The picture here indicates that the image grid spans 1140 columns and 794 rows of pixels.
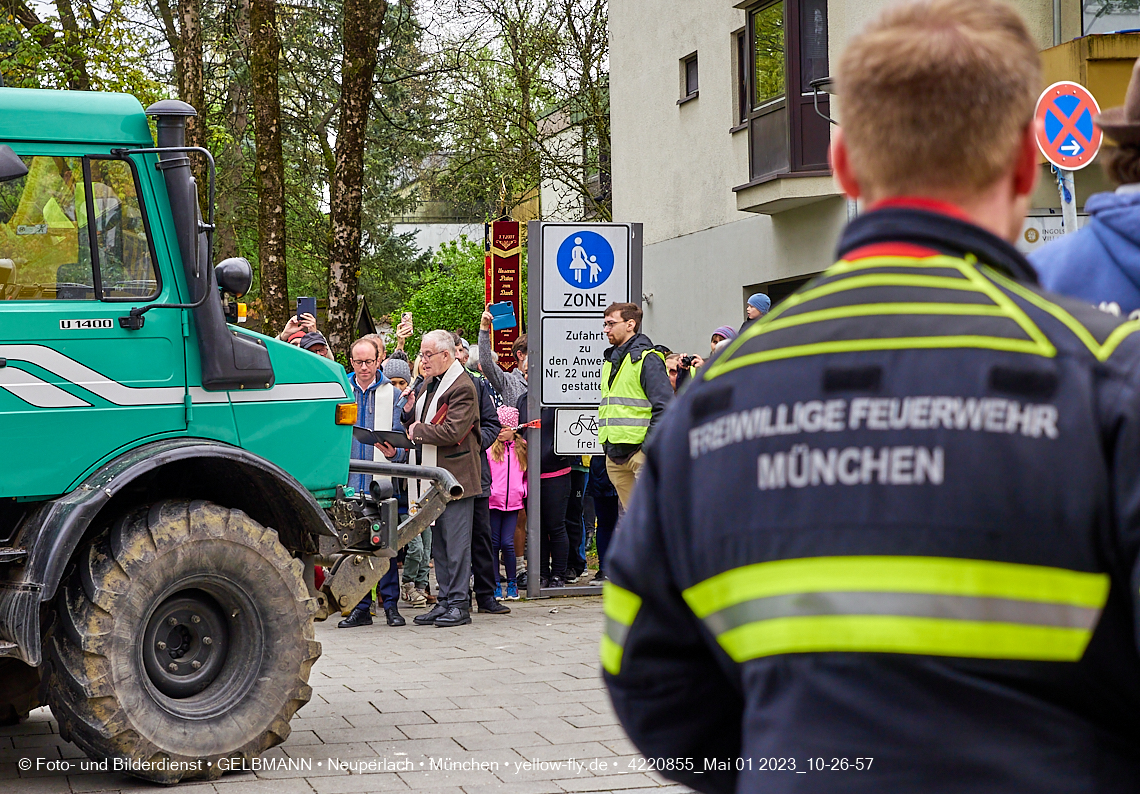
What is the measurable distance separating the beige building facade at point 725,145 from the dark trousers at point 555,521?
725 centimetres

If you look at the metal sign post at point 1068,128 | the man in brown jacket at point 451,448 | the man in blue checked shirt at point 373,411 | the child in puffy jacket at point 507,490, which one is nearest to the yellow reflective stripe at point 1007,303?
the metal sign post at point 1068,128

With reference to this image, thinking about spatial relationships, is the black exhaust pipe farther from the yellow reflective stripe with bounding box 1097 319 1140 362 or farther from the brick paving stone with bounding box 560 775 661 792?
the yellow reflective stripe with bounding box 1097 319 1140 362

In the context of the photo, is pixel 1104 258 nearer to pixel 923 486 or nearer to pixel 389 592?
pixel 923 486

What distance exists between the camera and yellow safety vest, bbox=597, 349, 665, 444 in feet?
34.4

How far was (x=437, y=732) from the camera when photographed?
22.0 ft

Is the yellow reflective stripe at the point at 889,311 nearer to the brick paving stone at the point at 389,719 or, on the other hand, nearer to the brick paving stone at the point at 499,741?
the brick paving stone at the point at 499,741

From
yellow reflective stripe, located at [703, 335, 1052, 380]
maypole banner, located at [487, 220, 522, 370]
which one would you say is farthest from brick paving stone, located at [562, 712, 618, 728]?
maypole banner, located at [487, 220, 522, 370]

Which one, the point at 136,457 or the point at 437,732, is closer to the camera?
the point at 136,457

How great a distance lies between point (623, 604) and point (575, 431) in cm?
990

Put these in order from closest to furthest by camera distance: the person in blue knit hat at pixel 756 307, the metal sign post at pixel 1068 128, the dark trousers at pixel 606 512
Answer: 1. the metal sign post at pixel 1068 128
2. the dark trousers at pixel 606 512
3. the person in blue knit hat at pixel 756 307

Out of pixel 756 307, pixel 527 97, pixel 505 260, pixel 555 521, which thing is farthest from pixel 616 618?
pixel 527 97

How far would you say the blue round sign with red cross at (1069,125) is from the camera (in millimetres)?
8078

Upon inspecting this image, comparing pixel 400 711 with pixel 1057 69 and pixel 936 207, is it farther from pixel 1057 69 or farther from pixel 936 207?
pixel 1057 69

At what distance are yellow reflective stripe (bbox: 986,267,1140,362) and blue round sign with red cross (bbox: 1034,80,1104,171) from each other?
693 cm
